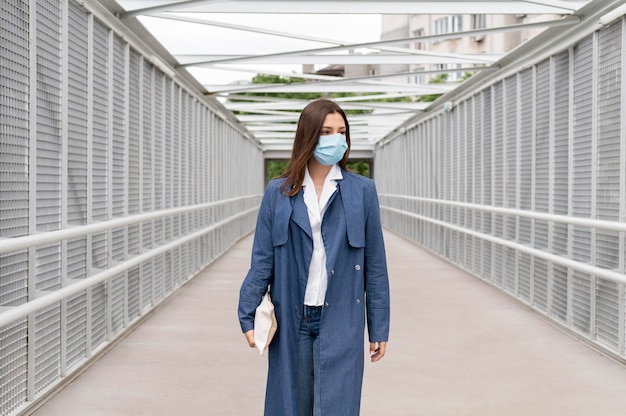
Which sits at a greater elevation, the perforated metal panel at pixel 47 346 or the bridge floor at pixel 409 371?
the perforated metal panel at pixel 47 346

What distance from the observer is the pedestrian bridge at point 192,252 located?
4824mm

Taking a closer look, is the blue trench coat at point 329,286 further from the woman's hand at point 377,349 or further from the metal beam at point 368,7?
the metal beam at point 368,7

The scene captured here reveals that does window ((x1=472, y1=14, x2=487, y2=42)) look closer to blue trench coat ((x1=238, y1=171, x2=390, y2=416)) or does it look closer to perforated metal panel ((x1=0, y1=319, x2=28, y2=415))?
perforated metal panel ((x1=0, y1=319, x2=28, y2=415))

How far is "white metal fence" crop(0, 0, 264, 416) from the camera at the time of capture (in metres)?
4.59

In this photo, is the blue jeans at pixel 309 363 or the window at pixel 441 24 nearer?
the blue jeans at pixel 309 363

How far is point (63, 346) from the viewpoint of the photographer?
5.42 meters

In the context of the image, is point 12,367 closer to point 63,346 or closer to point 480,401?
point 63,346

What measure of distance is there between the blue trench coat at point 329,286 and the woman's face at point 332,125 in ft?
0.55

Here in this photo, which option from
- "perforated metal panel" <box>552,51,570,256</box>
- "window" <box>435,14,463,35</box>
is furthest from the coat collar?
"window" <box>435,14,463,35</box>

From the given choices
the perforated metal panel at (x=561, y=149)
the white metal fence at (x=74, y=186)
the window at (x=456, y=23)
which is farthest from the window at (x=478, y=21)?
the perforated metal panel at (x=561, y=149)

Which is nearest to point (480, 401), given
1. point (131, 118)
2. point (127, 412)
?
point (127, 412)

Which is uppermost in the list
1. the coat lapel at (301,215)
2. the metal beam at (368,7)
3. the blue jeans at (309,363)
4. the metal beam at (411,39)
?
the metal beam at (368,7)

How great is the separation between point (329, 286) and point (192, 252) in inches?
354

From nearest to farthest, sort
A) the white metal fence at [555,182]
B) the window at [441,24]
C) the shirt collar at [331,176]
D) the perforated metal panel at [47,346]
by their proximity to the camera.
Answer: the shirt collar at [331,176], the perforated metal panel at [47,346], the white metal fence at [555,182], the window at [441,24]
